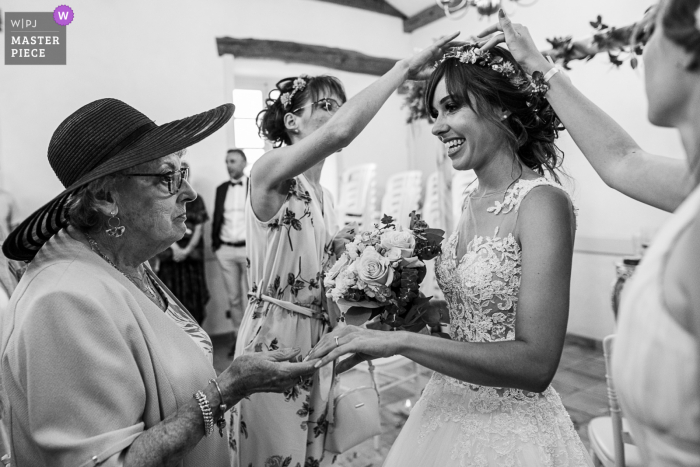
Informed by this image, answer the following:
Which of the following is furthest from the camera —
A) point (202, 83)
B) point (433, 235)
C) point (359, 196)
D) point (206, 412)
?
point (359, 196)

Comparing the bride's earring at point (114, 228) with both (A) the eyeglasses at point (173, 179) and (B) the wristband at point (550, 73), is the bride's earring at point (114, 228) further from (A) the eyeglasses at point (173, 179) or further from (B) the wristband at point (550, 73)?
(B) the wristband at point (550, 73)

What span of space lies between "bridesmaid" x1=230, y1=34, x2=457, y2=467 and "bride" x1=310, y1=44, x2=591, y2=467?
248mm

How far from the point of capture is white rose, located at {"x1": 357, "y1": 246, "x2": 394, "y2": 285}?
1.30 m

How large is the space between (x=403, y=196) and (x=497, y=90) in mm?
5043

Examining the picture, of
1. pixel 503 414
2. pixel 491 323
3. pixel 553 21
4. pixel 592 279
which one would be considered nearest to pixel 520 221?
pixel 491 323

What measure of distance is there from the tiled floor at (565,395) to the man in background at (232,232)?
768mm

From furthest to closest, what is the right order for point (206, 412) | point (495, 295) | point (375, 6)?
point (375, 6) < point (495, 295) < point (206, 412)

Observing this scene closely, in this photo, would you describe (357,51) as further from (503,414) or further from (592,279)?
(503,414)

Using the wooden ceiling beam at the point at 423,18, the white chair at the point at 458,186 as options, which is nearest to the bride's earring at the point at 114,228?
the white chair at the point at 458,186

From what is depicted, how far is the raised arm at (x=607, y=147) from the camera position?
1075 millimetres

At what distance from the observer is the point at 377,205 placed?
292 inches

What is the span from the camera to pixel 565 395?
388 centimetres

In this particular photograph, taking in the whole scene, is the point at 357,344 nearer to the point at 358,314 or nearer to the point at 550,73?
the point at 358,314

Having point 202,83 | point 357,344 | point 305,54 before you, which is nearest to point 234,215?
point 202,83
